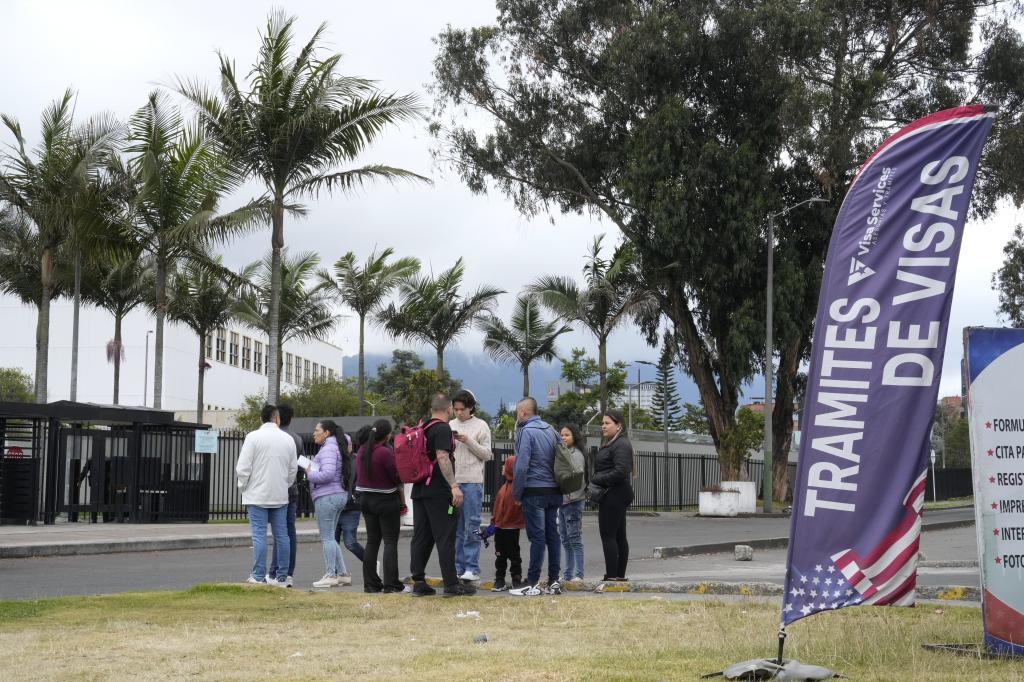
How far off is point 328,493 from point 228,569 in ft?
10.9

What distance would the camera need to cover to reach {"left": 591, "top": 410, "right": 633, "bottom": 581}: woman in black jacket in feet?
37.8

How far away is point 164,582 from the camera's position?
12.6 metres

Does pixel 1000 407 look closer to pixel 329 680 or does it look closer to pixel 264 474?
pixel 329 680

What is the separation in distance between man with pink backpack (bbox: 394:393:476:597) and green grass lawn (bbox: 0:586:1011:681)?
0.52m

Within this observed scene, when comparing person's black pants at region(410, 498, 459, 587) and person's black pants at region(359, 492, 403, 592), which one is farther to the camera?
person's black pants at region(359, 492, 403, 592)

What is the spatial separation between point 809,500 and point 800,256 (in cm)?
3044

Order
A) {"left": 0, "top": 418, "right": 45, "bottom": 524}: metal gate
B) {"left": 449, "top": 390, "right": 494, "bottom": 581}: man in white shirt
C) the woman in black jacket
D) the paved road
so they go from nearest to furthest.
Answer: {"left": 449, "top": 390, "right": 494, "bottom": 581}: man in white shirt
the woman in black jacket
the paved road
{"left": 0, "top": 418, "right": 45, "bottom": 524}: metal gate

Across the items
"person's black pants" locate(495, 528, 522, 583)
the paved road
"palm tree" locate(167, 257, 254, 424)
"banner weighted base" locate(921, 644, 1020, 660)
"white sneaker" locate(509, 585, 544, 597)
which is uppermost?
"palm tree" locate(167, 257, 254, 424)

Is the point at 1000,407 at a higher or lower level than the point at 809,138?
lower

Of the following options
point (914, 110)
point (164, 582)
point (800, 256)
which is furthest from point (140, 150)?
point (914, 110)

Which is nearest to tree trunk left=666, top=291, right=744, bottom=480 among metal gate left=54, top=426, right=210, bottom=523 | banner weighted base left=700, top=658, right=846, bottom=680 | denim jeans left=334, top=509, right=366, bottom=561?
metal gate left=54, top=426, right=210, bottom=523

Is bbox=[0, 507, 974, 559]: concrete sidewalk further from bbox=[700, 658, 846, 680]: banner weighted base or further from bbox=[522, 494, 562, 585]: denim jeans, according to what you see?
bbox=[700, 658, 846, 680]: banner weighted base

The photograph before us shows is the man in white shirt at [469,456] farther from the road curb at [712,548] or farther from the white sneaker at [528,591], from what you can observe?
the road curb at [712,548]

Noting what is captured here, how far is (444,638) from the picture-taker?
7.80 m
